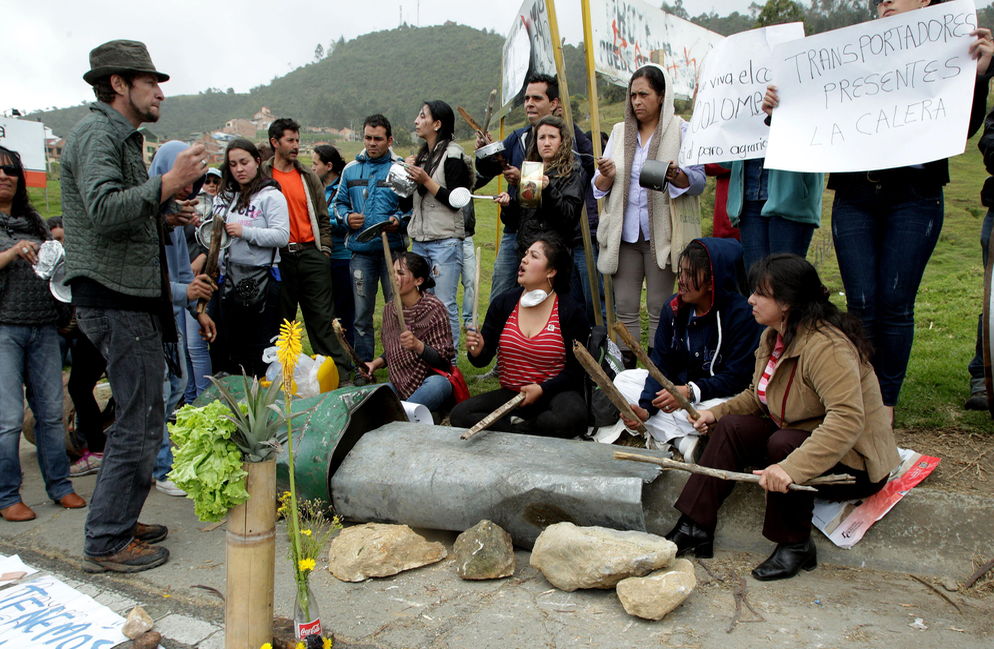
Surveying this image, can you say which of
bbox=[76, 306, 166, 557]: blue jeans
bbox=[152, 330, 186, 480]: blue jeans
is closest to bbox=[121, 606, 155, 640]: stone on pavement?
bbox=[76, 306, 166, 557]: blue jeans

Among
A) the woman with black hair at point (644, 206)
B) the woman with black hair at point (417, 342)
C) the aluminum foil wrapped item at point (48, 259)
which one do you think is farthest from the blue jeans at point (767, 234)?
the aluminum foil wrapped item at point (48, 259)

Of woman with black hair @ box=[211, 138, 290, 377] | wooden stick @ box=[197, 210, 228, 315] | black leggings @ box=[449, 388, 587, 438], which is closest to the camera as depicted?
Answer: black leggings @ box=[449, 388, 587, 438]

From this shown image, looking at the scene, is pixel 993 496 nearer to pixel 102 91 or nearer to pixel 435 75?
pixel 102 91

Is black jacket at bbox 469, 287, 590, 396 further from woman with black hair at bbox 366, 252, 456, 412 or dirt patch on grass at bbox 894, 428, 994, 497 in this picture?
dirt patch on grass at bbox 894, 428, 994, 497

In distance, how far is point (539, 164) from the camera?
477 centimetres

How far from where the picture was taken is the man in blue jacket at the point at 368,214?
5750 mm

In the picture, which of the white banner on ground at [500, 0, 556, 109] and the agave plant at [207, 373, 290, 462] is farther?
the white banner on ground at [500, 0, 556, 109]

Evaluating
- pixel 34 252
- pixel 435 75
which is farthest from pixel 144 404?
pixel 435 75

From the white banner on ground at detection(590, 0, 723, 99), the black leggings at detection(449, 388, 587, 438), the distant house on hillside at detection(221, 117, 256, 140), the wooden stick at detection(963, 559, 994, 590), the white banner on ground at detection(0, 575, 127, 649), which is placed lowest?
the wooden stick at detection(963, 559, 994, 590)

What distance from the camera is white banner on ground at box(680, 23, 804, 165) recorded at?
412 cm

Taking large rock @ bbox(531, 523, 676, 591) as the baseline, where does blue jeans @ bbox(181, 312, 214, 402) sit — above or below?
above

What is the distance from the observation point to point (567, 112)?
4934 millimetres

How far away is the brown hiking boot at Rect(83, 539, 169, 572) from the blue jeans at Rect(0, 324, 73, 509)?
0.94 metres

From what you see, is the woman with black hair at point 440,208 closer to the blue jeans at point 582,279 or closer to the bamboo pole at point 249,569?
the blue jeans at point 582,279
